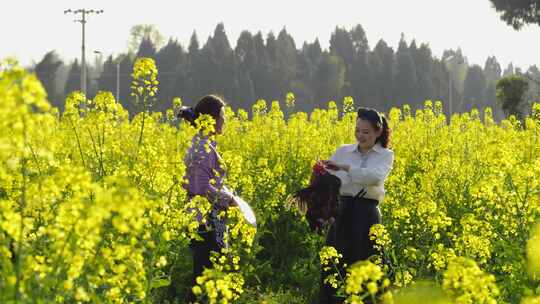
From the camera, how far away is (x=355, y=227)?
543cm

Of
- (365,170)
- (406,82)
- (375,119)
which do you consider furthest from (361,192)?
(406,82)

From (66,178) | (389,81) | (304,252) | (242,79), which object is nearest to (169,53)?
(242,79)

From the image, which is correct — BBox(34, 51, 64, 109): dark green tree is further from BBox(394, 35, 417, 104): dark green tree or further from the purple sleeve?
the purple sleeve

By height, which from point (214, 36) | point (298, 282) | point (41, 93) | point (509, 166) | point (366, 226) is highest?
point (214, 36)

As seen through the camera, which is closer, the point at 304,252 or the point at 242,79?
the point at 304,252

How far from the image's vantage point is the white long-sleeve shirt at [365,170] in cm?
529

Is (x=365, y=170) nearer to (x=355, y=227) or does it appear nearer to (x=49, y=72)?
(x=355, y=227)

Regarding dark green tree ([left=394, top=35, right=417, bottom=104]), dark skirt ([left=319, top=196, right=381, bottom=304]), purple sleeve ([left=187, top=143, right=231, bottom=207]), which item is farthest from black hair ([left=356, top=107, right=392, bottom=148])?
dark green tree ([left=394, top=35, right=417, bottom=104])

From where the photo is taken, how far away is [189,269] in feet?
21.5

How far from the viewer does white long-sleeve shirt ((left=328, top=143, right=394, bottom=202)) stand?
17.4 ft

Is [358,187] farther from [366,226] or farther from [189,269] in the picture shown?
[189,269]

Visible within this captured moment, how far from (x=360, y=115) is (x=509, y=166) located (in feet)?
3.48

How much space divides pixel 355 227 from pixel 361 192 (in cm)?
25

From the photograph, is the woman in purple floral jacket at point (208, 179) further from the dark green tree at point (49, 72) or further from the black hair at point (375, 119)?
the dark green tree at point (49, 72)
